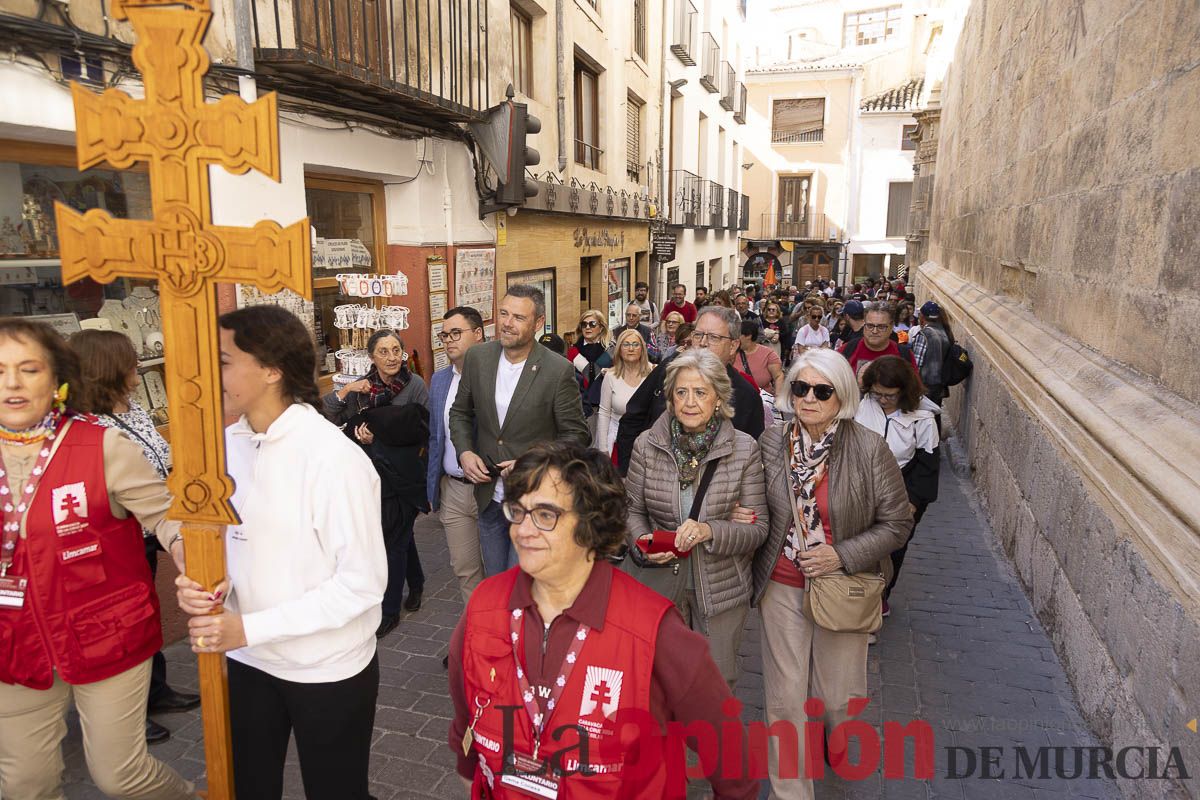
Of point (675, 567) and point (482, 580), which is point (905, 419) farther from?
point (482, 580)

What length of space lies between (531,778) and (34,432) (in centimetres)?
191

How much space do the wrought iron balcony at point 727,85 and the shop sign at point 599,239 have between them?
12.0 metres

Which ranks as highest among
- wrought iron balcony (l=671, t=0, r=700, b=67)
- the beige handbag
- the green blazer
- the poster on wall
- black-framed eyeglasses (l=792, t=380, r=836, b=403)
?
wrought iron balcony (l=671, t=0, r=700, b=67)

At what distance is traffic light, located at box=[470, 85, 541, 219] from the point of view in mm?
8008

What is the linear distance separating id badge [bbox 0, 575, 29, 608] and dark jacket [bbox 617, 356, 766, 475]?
264 cm

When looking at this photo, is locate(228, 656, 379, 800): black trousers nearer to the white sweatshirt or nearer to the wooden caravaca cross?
the white sweatshirt

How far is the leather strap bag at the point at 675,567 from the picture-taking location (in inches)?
A: 125

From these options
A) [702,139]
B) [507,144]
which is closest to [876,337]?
[507,144]

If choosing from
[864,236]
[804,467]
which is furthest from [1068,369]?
[864,236]

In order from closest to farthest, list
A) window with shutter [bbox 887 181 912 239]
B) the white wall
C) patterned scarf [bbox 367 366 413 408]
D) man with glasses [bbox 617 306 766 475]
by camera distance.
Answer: man with glasses [bbox 617 306 766 475] < patterned scarf [bbox 367 366 413 408] < the white wall < window with shutter [bbox 887 181 912 239]

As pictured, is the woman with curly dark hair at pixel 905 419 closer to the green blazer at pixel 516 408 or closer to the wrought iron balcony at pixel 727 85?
the green blazer at pixel 516 408

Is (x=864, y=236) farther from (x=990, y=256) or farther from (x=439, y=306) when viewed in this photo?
(x=439, y=306)

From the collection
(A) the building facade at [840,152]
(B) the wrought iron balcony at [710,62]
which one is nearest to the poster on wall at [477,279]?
(B) the wrought iron balcony at [710,62]

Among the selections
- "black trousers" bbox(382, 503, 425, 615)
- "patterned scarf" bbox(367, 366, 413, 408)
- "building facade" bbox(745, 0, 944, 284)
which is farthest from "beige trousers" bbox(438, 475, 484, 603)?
"building facade" bbox(745, 0, 944, 284)
